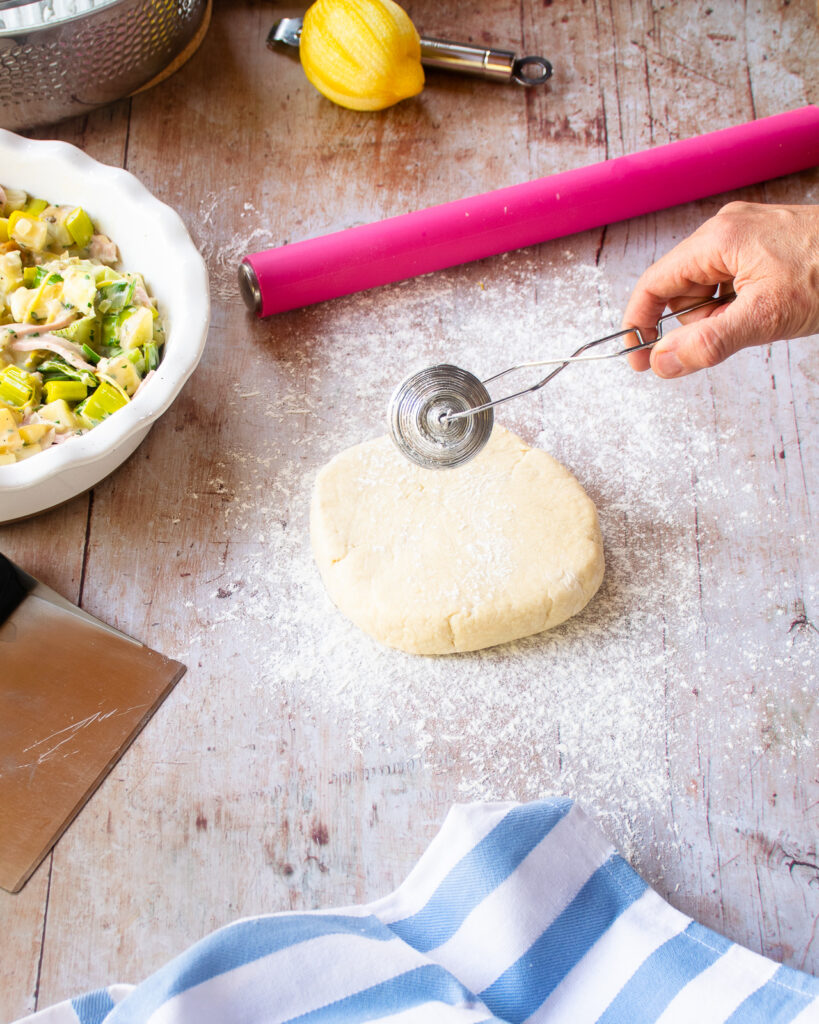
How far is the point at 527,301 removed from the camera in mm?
1341

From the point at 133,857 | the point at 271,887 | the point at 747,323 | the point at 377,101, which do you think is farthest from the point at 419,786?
the point at 377,101

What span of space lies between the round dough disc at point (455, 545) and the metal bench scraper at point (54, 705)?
0.87 ft

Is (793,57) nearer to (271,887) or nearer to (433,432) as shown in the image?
(433,432)

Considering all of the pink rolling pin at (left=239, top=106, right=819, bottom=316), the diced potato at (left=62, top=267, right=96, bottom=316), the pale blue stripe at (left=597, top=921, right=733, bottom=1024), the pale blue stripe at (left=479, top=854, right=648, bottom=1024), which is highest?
the diced potato at (left=62, top=267, right=96, bottom=316)

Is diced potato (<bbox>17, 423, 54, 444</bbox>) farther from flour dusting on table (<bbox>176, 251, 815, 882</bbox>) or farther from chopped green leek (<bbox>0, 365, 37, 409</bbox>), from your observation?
flour dusting on table (<bbox>176, 251, 815, 882</bbox>)

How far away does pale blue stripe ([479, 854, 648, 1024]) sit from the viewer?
978mm

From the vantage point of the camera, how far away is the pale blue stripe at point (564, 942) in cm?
98

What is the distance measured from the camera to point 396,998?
94cm

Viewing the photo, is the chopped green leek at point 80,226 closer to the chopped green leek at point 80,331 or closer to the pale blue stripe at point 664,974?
the chopped green leek at point 80,331

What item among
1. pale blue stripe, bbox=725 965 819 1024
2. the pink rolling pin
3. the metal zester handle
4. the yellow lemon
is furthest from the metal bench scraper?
the metal zester handle

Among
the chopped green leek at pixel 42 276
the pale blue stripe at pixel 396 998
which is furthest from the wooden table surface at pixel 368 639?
the chopped green leek at pixel 42 276

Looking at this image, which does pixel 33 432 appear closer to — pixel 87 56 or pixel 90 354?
pixel 90 354

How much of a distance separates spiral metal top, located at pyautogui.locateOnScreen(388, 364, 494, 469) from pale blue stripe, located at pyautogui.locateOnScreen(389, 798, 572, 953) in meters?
0.43

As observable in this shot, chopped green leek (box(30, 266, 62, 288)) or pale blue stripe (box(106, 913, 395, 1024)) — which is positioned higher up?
chopped green leek (box(30, 266, 62, 288))
